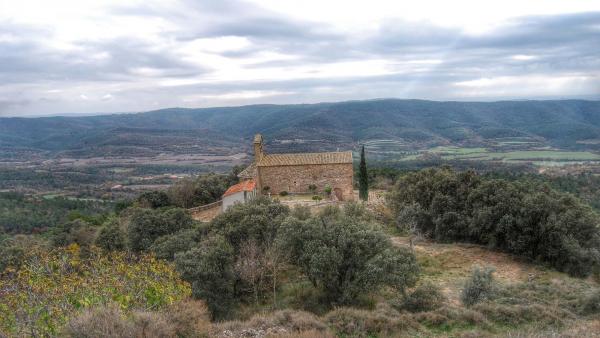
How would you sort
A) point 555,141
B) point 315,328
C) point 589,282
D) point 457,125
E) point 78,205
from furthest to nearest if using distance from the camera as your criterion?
point 457,125 < point 555,141 < point 78,205 < point 589,282 < point 315,328

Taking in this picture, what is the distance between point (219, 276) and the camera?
1627cm

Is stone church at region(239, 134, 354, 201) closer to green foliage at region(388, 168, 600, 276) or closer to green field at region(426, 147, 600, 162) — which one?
green foliage at region(388, 168, 600, 276)

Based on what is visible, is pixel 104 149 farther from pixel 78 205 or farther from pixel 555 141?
pixel 555 141

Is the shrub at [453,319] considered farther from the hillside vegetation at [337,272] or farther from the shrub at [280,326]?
the shrub at [280,326]

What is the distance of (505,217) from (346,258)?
11.8 meters

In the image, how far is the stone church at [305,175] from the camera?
107ft

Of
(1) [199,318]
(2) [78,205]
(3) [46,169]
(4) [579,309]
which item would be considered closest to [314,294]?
(1) [199,318]

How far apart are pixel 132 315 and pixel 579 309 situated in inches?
558

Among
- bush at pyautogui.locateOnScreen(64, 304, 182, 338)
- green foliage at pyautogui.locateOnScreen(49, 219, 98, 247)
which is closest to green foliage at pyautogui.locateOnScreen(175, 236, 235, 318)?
bush at pyautogui.locateOnScreen(64, 304, 182, 338)

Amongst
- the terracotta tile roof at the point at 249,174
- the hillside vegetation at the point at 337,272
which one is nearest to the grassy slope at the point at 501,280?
the hillside vegetation at the point at 337,272

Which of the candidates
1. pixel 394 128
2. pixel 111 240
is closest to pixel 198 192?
pixel 111 240

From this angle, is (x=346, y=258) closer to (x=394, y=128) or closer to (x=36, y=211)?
(x=36, y=211)

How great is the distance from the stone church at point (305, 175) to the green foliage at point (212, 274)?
15.9 meters

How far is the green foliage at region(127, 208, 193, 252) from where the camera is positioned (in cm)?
2358
